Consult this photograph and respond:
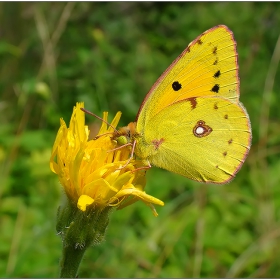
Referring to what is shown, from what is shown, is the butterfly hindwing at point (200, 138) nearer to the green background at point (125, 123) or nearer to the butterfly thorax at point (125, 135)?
the butterfly thorax at point (125, 135)

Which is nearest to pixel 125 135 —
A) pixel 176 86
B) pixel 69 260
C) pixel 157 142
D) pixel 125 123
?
pixel 157 142

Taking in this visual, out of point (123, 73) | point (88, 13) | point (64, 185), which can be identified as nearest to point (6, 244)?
point (64, 185)

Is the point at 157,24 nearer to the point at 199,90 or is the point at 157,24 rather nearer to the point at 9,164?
the point at 9,164

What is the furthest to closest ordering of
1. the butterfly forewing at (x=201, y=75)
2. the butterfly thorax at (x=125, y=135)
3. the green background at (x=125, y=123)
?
the green background at (x=125, y=123), the butterfly forewing at (x=201, y=75), the butterfly thorax at (x=125, y=135)

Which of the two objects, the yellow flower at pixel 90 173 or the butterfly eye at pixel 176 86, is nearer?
the yellow flower at pixel 90 173

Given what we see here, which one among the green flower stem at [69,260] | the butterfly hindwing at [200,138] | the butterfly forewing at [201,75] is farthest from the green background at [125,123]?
the butterfly forewing at [201,75]
